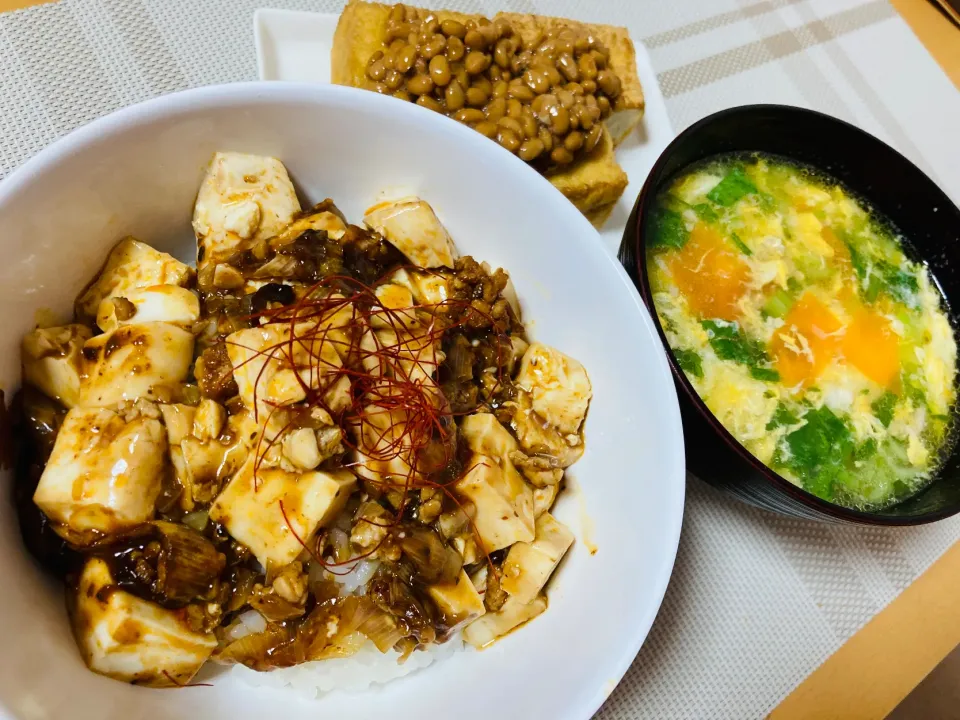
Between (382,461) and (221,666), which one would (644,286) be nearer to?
(382,461)

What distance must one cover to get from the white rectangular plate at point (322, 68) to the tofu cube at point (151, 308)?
0.87 meters

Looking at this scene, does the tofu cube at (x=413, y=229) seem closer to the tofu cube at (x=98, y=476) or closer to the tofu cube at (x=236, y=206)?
the tofu cube at (x=236, y=206)

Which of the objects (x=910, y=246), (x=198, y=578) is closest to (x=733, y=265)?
(x=910, y=246)

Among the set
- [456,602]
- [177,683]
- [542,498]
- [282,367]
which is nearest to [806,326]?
[542,498]

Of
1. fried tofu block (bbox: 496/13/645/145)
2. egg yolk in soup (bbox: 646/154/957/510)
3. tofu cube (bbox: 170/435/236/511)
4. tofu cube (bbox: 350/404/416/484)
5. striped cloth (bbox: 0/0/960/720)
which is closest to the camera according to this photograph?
tofu cube (bbox: 170/435/236/511)

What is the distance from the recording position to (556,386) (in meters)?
1.67

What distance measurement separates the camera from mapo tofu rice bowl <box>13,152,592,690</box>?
1.32 m

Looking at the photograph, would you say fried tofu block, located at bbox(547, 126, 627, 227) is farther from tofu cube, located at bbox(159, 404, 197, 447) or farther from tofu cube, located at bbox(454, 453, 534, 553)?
tofu cube, located at bbox(159, 404, 197, 447)

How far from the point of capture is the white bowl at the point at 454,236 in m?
1.30

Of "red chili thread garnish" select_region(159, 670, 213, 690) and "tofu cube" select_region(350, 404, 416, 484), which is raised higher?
"tofu cube" select_region(350, 404, 416, 484)

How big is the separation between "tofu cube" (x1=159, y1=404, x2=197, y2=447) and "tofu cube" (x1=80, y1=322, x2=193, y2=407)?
5 cm

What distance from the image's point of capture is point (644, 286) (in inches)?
69.7

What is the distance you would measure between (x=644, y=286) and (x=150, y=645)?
141 centimetres

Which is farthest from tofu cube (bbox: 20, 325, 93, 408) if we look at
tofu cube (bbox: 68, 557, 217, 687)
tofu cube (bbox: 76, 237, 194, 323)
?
tofu cube (bbox: 68, 557, 217, 687)
